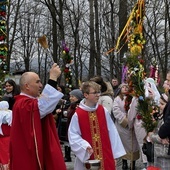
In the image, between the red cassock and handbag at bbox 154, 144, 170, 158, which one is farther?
the red cassock

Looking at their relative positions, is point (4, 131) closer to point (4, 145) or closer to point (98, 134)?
point (4, 145)

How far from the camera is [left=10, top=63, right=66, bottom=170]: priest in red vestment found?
4617mm

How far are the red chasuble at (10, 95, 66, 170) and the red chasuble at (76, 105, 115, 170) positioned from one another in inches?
48.4

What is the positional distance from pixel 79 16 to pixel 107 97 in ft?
80.8

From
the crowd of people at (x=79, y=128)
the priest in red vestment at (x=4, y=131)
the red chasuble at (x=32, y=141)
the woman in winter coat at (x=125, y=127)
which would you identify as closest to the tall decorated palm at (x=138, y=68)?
the crowd of people at (x=79, y=128)

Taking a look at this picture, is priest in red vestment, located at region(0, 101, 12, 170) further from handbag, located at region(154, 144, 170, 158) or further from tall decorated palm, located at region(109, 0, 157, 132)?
handbag, located at region(154, 144, 170, 158)

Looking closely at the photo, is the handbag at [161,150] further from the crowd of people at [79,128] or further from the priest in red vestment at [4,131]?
the priest in red vestment at [4,131]

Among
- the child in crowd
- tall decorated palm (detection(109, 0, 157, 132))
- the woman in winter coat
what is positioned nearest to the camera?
the child in crowd

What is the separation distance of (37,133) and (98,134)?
1519 mm

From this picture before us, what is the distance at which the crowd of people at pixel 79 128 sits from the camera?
4.66m

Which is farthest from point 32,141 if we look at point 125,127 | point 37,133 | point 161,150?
point 125,127

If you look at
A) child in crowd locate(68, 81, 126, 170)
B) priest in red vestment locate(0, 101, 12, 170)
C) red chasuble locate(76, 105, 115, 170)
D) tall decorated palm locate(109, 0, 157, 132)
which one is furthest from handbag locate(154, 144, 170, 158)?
priest in red vestment locate(0, 101, 12, 170)

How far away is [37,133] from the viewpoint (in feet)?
15.2

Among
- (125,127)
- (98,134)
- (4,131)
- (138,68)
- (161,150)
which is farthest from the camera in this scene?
(125,127)
